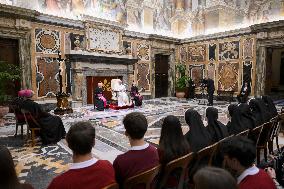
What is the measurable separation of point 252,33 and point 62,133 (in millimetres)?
11947

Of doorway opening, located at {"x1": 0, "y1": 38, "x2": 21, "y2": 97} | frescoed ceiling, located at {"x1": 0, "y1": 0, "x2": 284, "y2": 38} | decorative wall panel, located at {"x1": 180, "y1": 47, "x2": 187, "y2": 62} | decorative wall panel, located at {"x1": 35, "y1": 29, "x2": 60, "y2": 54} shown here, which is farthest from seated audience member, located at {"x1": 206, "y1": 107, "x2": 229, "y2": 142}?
decorative wall panel, located at {"x1": 180, "y1": 47, "x2": 187, "y2": 62}

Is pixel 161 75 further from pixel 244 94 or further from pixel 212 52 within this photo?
pixel 244 94

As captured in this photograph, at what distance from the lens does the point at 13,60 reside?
10.2 metres

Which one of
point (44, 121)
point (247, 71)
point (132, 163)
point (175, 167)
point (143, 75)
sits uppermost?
point (247, 71)

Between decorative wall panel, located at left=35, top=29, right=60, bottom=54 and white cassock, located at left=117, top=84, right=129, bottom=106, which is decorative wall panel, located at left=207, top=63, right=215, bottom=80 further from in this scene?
decorative wall panel, located at left=35, top=29, right=60, bottom=54

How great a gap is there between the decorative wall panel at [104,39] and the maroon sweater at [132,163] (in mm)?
10698

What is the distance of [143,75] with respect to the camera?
49.6 ft

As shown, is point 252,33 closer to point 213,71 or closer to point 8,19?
point 213,71

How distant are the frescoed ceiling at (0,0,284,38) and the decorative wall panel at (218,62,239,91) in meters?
2.36

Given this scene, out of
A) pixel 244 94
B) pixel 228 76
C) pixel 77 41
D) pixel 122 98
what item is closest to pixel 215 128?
pixel 122 98

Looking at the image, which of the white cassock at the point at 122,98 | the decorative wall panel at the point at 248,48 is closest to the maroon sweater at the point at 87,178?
the white cassock at the point at 122,98

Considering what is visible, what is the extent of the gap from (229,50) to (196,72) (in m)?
2.67

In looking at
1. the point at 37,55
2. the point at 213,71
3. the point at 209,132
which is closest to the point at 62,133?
the point at 209,132

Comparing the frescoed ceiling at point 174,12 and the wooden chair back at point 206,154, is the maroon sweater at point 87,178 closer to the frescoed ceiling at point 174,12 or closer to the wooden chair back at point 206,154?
the wooden chair back at point 206,154
